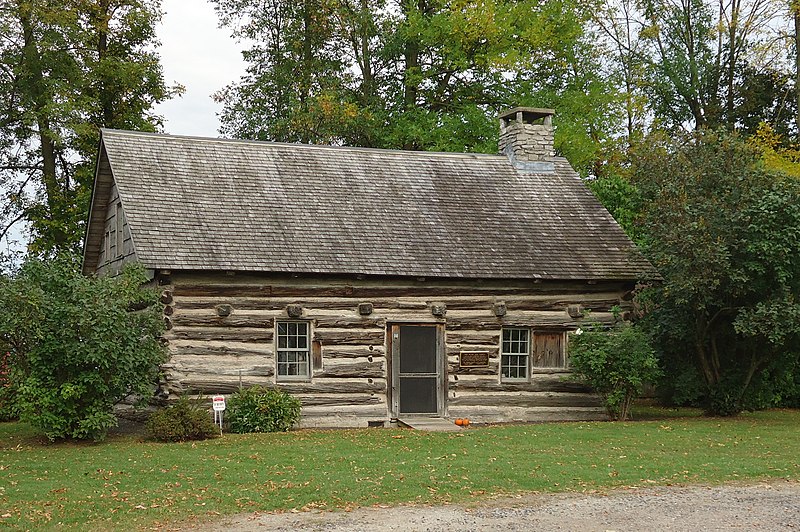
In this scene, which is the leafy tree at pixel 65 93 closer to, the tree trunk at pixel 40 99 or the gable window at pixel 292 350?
the tree trunk at pixel 40 99

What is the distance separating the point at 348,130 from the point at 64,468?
2028 cm

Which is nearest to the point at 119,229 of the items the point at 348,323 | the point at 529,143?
the point at 348,323

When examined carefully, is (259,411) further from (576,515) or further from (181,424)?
(576,515)

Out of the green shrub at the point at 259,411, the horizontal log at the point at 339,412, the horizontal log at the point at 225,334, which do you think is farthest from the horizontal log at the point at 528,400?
the horizontal log at the point at 225,334

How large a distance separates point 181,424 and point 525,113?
13032mm

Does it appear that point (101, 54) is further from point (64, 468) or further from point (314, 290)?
point (64, 468)

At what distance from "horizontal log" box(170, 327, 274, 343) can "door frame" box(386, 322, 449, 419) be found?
2.54 meters

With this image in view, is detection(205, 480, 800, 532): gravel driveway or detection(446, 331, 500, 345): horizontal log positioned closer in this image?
detection(205, 480, 800, 532): gravel driveway

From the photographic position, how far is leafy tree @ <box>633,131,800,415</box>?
18.2 meters

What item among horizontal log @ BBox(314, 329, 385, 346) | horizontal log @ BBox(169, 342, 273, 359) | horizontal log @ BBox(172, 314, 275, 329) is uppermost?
horizontal log @ BBox(172, 314, 275, 329)

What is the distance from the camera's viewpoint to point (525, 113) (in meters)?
24.4

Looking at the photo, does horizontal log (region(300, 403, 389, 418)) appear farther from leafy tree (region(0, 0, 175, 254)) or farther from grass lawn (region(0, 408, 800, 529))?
leafy tree (region(0, 0, 175, 254))

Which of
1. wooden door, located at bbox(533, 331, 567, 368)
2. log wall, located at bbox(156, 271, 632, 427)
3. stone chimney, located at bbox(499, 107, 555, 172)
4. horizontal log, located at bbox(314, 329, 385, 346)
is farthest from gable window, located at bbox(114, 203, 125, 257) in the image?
stone chimney, located at bbox(499, 107, 555, 172)

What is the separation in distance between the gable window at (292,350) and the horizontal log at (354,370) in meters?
0.37
